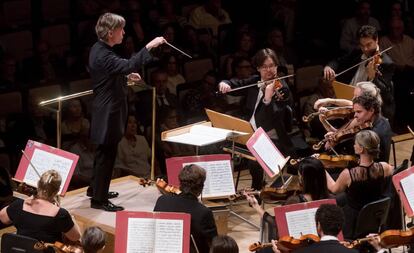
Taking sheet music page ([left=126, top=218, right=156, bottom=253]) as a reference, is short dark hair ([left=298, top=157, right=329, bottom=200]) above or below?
above

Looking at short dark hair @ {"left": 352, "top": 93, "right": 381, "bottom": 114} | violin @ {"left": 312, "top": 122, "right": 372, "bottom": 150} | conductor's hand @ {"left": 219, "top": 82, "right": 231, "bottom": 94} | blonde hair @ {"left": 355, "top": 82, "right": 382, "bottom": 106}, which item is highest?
conductor's hand @ {"left": 219, "top": 82, "right": 231, "bottom": 94}

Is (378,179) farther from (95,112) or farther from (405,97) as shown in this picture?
(405,97)

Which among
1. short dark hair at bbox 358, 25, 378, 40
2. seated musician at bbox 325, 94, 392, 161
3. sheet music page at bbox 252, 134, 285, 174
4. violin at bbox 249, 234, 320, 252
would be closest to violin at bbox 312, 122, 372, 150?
seated musician at bbox 325, 94, 392, 161

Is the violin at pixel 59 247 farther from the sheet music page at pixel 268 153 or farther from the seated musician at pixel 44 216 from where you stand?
the sheet music page at pixel 268 153

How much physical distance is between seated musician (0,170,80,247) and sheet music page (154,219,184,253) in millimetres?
630

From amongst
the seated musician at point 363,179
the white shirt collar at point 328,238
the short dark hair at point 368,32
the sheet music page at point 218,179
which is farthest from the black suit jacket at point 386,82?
the white shirt collar at point 328,238

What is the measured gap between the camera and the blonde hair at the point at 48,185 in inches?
241

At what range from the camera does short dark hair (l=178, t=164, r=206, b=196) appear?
6.11 metres

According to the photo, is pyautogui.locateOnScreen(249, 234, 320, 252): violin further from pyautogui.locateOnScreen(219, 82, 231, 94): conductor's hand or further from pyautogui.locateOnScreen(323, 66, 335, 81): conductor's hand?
pyautogui.locateOnScreen(323, 66, 335, 81): conductor's hand

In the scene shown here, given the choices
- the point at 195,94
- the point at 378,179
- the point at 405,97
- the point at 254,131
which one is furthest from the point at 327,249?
the point at 405,97

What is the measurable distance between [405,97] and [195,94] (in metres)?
2.61

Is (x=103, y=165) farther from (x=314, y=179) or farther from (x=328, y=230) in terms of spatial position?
(x=328, y=230)

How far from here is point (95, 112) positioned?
7.08m

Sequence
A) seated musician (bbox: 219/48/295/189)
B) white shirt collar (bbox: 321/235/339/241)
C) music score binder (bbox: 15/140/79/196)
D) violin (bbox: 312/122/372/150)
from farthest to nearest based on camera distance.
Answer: seated musician (bbox: 219/48/295/189) → violin (bbox: 312/122/372/150) → music score binder (bbox: 15/140/79/196) → white shirt collar (bbox: 321/235/339/241)
